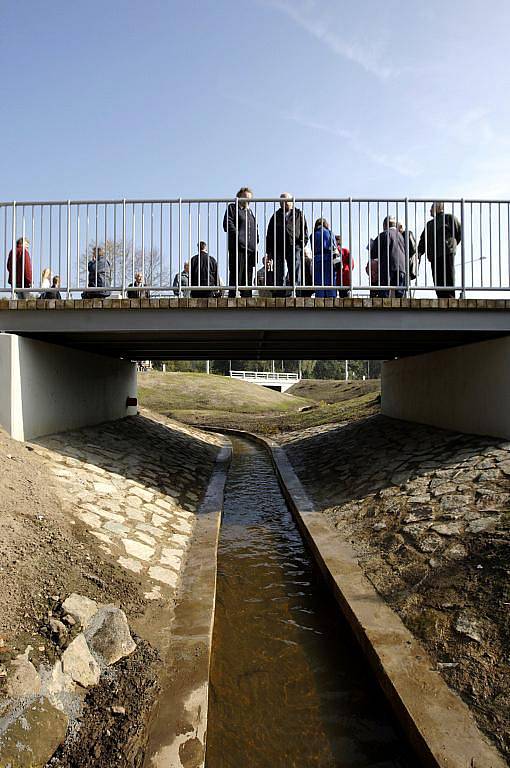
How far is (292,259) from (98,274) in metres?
3.64

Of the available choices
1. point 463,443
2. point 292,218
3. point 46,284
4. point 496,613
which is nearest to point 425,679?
point 496,613

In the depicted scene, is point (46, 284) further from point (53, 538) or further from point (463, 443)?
point (463, 443)

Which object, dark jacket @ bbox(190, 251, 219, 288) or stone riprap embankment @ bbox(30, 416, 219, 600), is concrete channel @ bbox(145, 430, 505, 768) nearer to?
stone riprap embankment @ bbox(30, 416, 219, 600)

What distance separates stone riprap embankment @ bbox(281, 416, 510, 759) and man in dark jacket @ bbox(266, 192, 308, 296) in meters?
3.91

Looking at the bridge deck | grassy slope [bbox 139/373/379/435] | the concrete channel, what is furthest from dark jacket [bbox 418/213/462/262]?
grassy slope [bbox 139/373/379/435]

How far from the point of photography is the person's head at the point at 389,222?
9.31 metres

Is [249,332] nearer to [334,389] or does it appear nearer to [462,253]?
[462,253]

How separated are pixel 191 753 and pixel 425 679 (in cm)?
181

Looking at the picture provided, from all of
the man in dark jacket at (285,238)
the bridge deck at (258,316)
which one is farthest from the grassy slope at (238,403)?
the man in dark jacket at (285,238)

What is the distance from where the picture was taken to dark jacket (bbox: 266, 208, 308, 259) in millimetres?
9484

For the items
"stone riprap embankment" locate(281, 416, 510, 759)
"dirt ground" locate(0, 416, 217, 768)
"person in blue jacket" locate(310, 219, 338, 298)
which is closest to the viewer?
"dirt ground" locate(0, 416, 217, 768)

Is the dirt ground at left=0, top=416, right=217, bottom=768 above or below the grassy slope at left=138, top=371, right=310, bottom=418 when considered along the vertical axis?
below

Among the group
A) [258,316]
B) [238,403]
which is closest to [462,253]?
[258,316]

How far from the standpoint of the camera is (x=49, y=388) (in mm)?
10086
